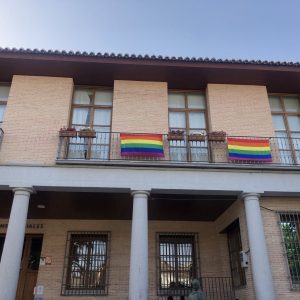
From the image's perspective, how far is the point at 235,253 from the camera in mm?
11109

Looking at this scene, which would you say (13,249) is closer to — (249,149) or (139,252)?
(139,252)

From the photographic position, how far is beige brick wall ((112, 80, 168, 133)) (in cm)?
1052

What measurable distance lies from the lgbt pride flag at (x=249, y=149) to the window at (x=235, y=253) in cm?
205

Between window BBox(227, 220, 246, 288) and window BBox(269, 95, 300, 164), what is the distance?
98.4 inches

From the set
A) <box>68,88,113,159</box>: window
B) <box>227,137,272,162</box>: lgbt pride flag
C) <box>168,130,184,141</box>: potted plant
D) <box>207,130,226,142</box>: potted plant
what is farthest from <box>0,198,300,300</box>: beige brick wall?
<box>68,88,113,159</box>: window

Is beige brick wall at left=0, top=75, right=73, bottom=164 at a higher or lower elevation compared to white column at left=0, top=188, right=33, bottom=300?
higher

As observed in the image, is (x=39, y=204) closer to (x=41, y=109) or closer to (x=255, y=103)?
(x=41, y=109)

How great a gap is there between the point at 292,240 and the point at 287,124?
3703 mm

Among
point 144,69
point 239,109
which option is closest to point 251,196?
point 239,109

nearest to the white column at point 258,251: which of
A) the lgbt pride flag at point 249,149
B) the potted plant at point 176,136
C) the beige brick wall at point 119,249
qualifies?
the lgbt pride flag at point 249,149

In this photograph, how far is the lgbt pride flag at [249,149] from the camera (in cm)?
988

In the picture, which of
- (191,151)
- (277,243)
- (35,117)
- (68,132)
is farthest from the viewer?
(191,151)

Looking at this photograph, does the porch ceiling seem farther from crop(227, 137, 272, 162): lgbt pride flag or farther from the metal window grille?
the metal window grille

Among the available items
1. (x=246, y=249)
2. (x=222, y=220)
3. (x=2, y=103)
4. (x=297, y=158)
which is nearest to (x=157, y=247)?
(x=222, y=220)
